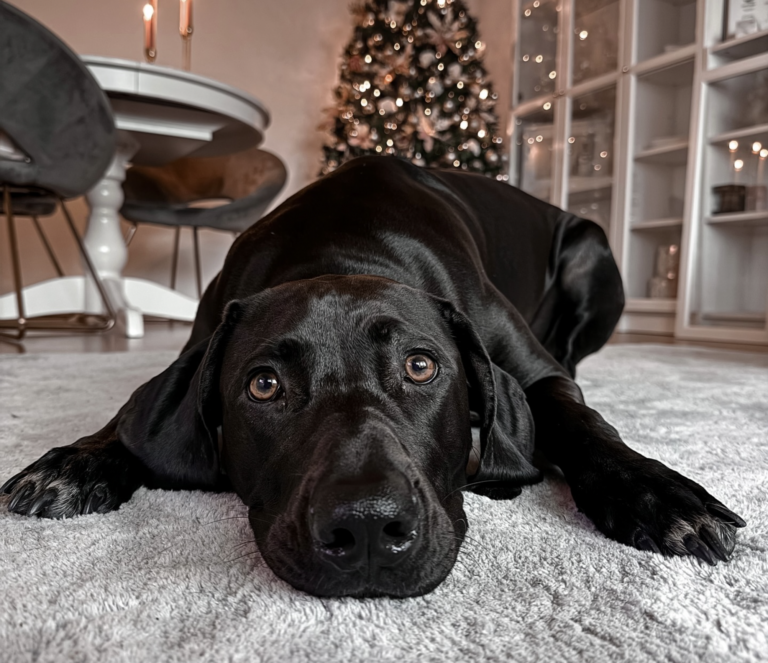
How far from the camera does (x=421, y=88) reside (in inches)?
252

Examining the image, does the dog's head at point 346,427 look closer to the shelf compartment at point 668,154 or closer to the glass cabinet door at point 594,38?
the shelf compartment at point 668,154

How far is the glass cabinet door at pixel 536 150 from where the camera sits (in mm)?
6469

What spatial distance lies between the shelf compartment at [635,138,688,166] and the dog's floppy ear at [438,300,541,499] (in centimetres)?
470

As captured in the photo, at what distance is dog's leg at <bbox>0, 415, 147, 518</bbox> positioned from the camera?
1.10 m

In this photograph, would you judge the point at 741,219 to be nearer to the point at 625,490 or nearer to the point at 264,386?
the point at 625,490

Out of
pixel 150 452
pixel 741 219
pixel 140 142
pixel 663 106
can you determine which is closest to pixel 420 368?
pixel 150 452

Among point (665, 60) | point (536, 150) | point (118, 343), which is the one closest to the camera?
point (118, 343)

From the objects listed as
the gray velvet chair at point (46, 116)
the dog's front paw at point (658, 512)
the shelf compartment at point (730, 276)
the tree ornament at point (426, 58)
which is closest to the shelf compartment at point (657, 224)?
the shelf compartment at point (730, 276)

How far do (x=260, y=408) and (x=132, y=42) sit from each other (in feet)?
22.1

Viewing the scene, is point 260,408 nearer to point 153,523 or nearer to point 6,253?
point 153,523

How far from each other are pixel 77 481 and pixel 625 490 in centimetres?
87

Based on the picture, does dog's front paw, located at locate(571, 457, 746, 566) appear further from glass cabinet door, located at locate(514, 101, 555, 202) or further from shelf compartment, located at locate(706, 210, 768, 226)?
glass cabinet door, located at locate(514, 101, 555, 202)

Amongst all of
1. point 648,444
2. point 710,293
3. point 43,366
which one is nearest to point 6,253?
point 43,366

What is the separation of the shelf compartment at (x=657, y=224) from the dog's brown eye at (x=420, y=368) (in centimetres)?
478
